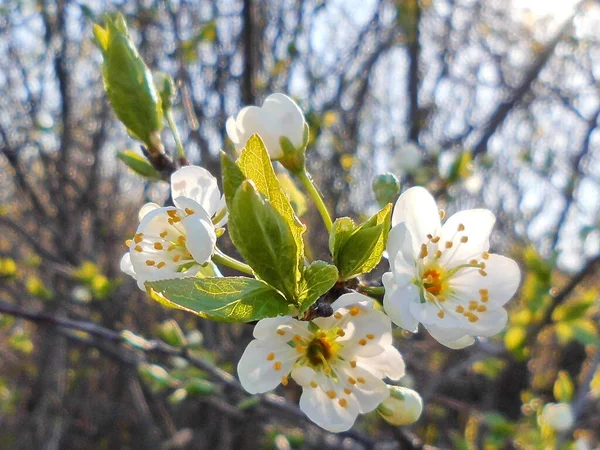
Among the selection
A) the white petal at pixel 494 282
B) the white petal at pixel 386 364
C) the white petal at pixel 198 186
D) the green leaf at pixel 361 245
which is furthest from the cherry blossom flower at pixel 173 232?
the white petal at pixel 494 282

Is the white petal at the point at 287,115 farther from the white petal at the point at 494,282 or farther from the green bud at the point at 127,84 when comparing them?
the white petal at the point at 494,282

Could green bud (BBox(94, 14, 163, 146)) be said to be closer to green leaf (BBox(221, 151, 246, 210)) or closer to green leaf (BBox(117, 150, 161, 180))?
green leaf (BBox(117, 150, 161, 180))

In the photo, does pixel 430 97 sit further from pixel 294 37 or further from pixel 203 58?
pixel 203 58

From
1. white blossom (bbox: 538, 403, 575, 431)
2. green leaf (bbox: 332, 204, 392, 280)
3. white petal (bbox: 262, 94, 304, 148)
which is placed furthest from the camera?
white blossom (bbox: 538, 403, 575, 431)

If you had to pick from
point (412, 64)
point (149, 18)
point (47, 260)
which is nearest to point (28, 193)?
point (47, 260)

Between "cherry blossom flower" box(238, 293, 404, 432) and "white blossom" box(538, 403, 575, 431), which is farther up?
"cherry blossom flower" box(238, 293, 404, 432)

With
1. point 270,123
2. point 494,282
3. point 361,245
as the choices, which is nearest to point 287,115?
point 270,123

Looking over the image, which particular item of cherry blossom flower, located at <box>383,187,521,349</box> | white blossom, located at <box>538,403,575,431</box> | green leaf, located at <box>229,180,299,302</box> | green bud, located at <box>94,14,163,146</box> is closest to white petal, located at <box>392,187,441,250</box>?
cherry blossom flower, located at <box>383,187,521,349</box>
